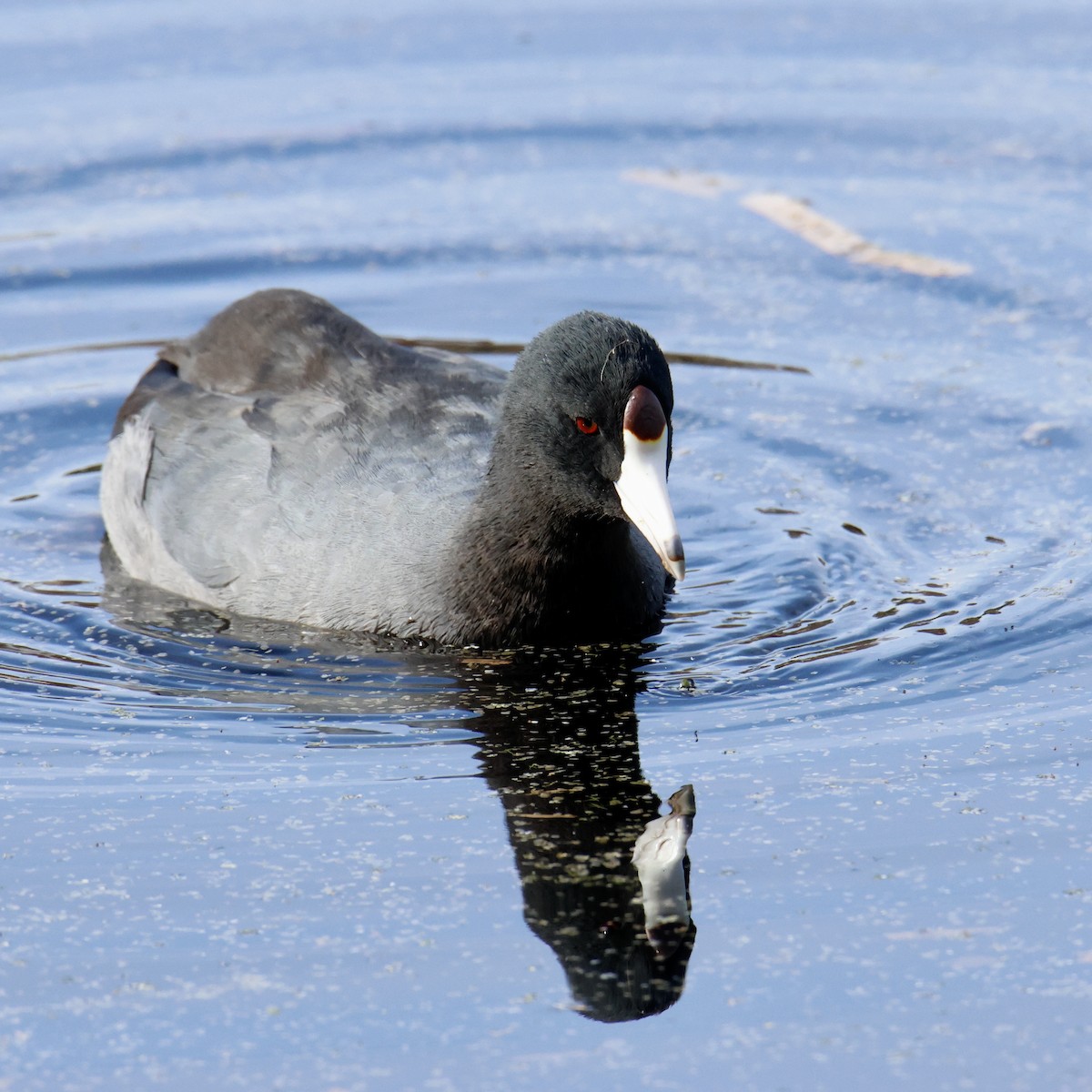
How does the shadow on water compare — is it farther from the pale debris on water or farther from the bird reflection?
the pale debris on water

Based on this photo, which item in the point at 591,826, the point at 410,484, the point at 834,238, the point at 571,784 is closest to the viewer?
the point at 591,826

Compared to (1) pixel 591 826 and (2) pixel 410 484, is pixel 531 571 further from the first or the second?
(1) pixel 591 826

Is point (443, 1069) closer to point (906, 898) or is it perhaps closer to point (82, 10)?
point (906, 898)

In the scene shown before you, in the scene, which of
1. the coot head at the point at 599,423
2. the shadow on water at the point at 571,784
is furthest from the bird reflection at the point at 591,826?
the coot head at the point at 599,423

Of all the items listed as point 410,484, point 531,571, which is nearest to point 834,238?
point 410,484

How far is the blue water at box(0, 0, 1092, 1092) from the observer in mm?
3447

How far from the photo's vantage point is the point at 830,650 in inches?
195

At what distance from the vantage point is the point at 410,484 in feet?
17.0

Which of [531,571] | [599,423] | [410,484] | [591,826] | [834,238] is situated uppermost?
[834,238]

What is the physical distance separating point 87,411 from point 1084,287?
3778 mm

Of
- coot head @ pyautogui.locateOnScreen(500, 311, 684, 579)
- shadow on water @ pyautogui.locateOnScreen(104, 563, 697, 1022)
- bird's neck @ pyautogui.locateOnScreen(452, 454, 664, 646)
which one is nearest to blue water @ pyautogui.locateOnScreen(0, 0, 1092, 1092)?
shadow on water @ pyautogui.locateOnScreen(104, 563, 697, 1022)

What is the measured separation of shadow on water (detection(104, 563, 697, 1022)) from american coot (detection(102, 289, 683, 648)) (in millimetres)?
100

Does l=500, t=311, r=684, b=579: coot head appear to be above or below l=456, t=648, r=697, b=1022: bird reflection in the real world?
above

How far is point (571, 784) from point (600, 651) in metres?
0.77
